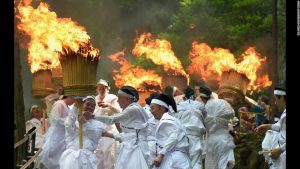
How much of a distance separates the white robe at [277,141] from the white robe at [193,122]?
121 inches

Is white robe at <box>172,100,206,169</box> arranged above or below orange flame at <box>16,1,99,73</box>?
below

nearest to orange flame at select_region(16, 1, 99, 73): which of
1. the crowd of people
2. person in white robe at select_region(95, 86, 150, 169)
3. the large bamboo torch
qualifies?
the large bamboo torch

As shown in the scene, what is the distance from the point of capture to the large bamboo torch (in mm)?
13172

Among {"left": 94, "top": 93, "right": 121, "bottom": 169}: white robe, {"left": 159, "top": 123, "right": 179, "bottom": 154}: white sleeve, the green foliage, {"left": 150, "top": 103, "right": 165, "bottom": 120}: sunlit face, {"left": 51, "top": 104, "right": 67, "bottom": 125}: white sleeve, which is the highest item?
the green foliage

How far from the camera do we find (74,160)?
14281 millimetres

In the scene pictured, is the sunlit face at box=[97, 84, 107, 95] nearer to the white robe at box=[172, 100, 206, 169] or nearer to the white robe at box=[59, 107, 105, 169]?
the white robe at box=[172, 100, 206, 169]

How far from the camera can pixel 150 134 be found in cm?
1597

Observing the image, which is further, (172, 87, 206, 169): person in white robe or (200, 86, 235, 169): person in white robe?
(200, 86, 235, 169): person in white robe

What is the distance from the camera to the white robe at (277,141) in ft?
44.6

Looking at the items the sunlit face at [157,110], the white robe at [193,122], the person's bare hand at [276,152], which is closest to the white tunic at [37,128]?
the white robe at [193,122]

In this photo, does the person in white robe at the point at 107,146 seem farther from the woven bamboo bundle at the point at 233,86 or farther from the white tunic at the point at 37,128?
the white tunic at the point at 37,128

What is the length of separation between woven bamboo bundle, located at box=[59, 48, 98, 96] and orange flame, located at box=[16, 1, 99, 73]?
104 millimetres
